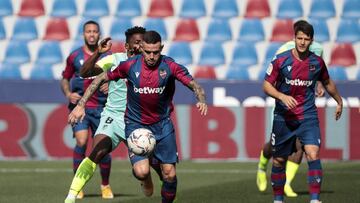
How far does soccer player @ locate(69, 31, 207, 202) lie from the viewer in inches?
366

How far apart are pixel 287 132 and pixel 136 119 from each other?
1787mm

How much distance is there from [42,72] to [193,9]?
10.7ft

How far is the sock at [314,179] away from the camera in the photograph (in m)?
10.1

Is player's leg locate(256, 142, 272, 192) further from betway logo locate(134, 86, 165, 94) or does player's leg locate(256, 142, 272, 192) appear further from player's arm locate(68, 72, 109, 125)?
player's arm locate(68, 72, 109, 125)

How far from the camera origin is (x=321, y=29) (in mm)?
20406

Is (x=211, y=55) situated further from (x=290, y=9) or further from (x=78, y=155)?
(x=78, y=155)

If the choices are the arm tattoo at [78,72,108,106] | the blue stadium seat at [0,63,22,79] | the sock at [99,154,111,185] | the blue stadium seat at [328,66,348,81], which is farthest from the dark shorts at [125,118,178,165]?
the blue stadium seat at [328,66,348,81]

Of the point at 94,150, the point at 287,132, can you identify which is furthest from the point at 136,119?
the point at 287,132

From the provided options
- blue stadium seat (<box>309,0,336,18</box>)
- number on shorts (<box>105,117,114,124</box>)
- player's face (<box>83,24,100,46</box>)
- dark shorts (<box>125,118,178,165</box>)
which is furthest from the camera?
blue stadium seat (<box>309,0,336,18</box>)

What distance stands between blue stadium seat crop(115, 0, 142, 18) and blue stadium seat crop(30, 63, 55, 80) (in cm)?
183

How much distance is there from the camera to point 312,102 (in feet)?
34.4

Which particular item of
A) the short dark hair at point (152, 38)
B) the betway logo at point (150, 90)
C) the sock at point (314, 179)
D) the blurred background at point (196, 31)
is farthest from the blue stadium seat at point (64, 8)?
the short dark hair at point (152, 38)

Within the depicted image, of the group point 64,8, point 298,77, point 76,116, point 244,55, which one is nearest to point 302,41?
point 298,77

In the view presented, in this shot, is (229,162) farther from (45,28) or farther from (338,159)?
(45,28)
